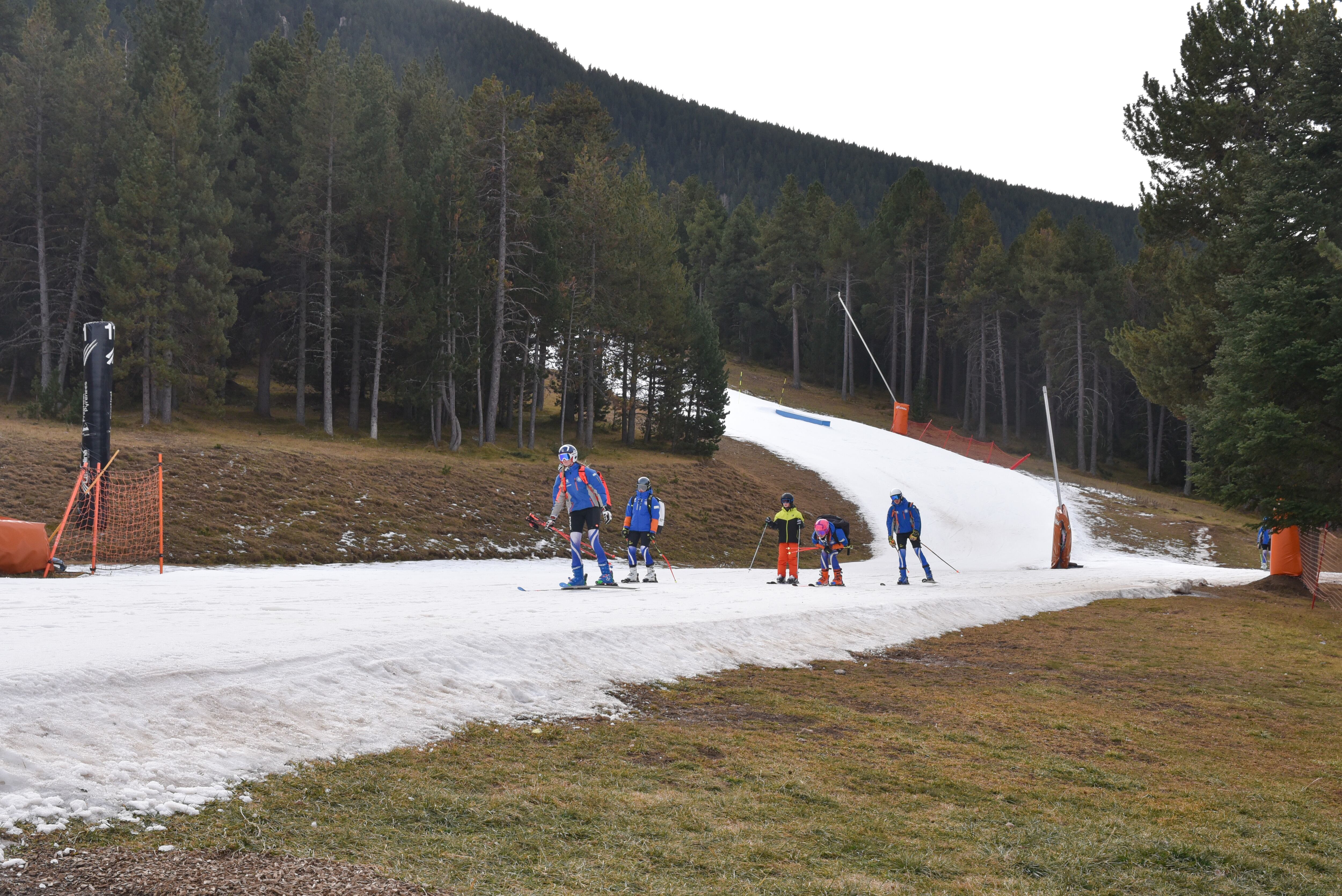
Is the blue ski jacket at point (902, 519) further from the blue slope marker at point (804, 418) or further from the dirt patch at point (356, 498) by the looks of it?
the blue slope marker at point (804, 418)

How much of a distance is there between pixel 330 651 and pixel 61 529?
9620mm

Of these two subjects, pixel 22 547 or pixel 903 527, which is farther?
pixel 903 527

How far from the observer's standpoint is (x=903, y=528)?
21.8m

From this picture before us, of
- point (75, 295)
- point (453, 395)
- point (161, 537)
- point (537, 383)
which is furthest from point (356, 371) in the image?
point (161, 537)

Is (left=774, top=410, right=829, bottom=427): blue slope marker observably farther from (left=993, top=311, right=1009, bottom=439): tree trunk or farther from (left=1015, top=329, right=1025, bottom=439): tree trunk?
(left=1015, top=329, right=1025, bottom=439): tree trunk

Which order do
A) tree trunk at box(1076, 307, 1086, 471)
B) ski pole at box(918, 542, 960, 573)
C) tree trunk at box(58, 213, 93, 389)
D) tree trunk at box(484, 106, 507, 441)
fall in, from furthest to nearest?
1. tree trunk at box(1076, 307, 1086, 471)
2. tree trunk at box(484, 106, 507, 441)
3. tree trunk at box(58, 213, 93, 389)
4. ski pole at box(918, 542, 960, 573)

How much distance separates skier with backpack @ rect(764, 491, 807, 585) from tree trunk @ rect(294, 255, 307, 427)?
26.4 metres

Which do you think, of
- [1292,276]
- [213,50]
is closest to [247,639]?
[1292,276]

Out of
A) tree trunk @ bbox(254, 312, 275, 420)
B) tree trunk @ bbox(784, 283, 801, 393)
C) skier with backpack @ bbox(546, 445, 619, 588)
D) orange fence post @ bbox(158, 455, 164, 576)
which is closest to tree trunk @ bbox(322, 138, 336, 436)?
tree trunk @ bbox(254, 312, 275, 420)

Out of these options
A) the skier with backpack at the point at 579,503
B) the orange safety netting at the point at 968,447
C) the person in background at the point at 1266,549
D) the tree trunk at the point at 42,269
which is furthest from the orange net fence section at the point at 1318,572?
the tree trunk at the point at 42,269

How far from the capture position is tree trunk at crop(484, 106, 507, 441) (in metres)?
38.1

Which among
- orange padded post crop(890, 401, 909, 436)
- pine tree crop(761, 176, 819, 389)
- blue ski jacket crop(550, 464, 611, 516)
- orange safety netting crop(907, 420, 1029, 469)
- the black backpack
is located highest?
pine tree crop(761, 176, 819, 389)

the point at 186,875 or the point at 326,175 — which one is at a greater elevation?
the point at 326,175

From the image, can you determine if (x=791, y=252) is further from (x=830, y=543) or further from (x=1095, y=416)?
(x=830, y=543)
